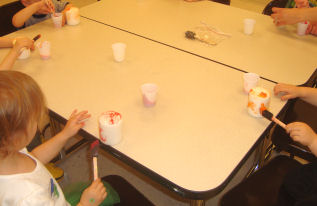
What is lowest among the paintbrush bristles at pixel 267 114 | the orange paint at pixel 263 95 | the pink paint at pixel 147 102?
the pink paint at pixel 147 102

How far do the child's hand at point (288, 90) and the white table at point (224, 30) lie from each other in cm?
11

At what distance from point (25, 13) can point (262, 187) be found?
1.70 m

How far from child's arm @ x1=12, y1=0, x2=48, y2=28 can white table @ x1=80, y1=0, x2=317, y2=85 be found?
12.1 inches

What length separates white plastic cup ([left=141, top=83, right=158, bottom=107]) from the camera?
47.8 inches

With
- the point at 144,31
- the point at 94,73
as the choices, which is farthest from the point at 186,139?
the point at 144,31

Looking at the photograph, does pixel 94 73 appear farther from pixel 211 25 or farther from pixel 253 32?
pixel 253 32

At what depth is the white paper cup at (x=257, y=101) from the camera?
1177 mm

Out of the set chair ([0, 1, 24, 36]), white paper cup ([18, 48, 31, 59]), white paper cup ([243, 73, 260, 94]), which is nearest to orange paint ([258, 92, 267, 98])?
white paper cup ([243, 73, 260, 94])

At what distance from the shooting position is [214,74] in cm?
148

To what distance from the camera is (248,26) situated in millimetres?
1834

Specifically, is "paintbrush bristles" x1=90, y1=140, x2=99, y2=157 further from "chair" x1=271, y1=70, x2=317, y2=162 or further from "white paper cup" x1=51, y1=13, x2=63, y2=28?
"white paper cup" x1=51, y1=13, x2=63, y2=28

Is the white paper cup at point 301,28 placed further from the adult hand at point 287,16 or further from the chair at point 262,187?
the chair at point 262,187

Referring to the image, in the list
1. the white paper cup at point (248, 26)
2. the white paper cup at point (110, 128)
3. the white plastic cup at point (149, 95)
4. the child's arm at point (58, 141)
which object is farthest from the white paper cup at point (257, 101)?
the white paper cup at point (248, 26)

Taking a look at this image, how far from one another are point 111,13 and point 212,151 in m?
1.47
